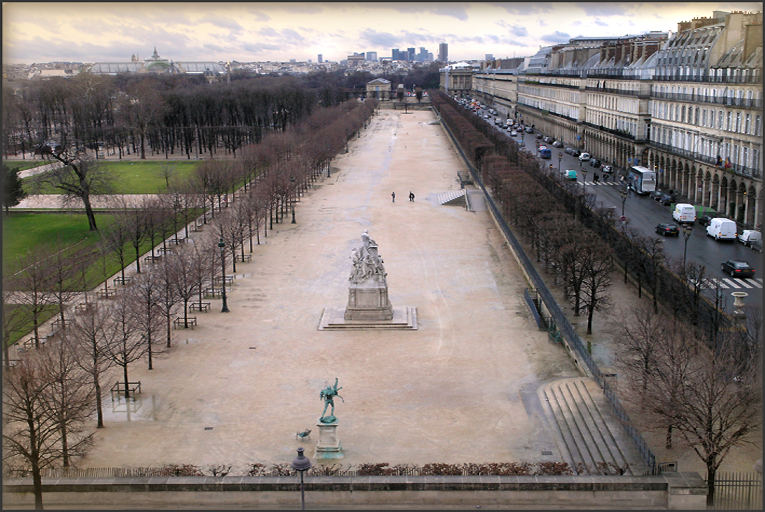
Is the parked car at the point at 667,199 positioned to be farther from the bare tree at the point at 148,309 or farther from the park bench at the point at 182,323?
the bare tree at the point at 148,309

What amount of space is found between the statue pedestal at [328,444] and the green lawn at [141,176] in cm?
4954

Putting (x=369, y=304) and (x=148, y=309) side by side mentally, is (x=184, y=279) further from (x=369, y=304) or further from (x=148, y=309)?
(x=369, y=304)

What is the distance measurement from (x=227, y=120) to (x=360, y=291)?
99.7m

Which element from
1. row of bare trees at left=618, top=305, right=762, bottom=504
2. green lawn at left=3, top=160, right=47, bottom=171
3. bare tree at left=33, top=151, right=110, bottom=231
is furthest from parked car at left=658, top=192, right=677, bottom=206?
green lawn at left=3, top=160, right=47, bottom=171

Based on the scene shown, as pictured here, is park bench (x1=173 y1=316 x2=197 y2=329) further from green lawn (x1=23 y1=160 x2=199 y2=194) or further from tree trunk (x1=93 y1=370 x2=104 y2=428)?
green lawn (x1=23 y1=160 x2=199 y2=194)

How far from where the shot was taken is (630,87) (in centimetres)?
9106

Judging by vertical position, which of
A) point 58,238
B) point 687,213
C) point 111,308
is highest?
point 111,308

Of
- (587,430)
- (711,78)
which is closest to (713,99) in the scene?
(711,78)

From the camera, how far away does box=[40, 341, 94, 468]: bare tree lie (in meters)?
24.3

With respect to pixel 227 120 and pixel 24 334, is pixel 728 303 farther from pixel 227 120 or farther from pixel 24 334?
pixel 227 120

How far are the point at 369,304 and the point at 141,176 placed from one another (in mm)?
63990

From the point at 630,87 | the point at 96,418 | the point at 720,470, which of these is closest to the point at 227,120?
the point at 630,87

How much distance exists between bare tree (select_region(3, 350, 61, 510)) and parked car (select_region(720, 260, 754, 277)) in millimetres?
34755

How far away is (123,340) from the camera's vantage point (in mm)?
30484
